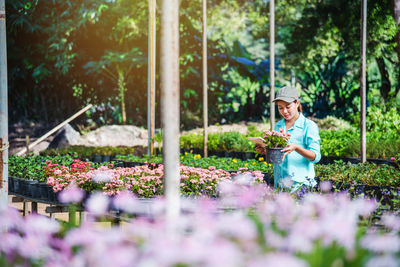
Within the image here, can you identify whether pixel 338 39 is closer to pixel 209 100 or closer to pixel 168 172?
pixel 209 100

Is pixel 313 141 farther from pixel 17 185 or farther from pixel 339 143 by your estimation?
pixel 339 143

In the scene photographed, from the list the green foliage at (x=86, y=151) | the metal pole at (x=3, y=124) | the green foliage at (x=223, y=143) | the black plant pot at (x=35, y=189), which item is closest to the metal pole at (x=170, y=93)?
the metal pole at (x=3, y=124)

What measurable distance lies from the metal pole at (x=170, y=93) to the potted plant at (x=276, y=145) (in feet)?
6.03

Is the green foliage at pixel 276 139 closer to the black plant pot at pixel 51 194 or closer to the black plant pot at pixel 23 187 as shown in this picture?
the black plant pot at pixel 51 194

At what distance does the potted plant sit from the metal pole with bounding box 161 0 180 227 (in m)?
1.84

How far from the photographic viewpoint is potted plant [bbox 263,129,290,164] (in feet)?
12.4

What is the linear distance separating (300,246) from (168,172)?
0.79m

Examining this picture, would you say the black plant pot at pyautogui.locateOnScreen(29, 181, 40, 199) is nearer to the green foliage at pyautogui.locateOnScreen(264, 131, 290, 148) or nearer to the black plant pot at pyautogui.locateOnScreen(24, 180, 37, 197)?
the black plant pot at pyautogui.locateOnScreen(24, 180, 37, 197)

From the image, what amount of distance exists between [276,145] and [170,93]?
2.00 metres

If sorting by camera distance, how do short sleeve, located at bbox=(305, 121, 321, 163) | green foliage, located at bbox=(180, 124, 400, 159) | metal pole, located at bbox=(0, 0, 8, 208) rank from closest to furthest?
short sleeve, located at bbox=(305, 121, 321, 163), metal pole, located at bbox=(0, 0, 8, 208), green foliage, located at bbox=(180, 124, 400, 159)

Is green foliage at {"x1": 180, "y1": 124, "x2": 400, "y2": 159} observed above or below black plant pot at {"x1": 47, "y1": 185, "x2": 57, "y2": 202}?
above

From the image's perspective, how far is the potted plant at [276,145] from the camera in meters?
3.78

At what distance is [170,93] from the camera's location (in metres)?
1.99

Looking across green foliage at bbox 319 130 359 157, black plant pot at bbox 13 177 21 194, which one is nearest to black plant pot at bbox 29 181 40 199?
black plant pot at bbox 13 177 21 194
